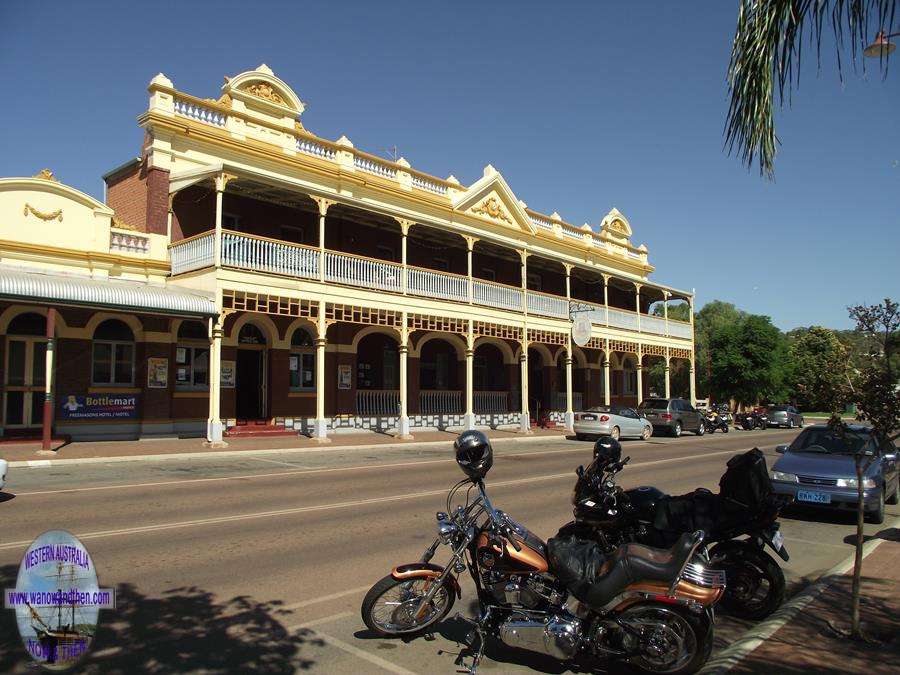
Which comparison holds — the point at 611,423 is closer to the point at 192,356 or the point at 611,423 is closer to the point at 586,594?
the point at 192,356

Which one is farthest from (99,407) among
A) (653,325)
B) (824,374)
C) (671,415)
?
(653,325)

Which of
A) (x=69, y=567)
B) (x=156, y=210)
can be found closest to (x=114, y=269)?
(x=156, y=210)

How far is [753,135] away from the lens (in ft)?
17.6

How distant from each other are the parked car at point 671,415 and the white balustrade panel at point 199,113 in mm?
21260

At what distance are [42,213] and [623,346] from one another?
85.1ft

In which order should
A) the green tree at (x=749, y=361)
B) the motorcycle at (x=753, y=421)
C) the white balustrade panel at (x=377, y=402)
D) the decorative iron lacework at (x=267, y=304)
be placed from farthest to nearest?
the green tree at (x=749, y=361), the motorcycle at (x=753, y=421), the white balustrade panel at (x=377, y=402), the decorative iron lacework at (x=267, y=304)

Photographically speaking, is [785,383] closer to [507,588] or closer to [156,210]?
[156,210]

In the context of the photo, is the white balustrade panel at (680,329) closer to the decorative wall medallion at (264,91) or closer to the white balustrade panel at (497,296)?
the white balustrade panel at (497,296)

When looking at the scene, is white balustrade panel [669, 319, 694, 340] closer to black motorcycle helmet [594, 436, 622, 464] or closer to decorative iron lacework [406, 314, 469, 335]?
decorative iron lacework [406, 314, 469, 335]

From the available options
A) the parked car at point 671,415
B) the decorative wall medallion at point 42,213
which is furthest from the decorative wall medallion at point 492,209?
the decorative wall medallion at point 42,213

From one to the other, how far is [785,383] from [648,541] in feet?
144

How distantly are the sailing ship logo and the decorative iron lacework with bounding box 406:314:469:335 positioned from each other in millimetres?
19887

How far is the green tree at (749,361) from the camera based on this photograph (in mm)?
41656

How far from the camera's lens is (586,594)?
444 cm
